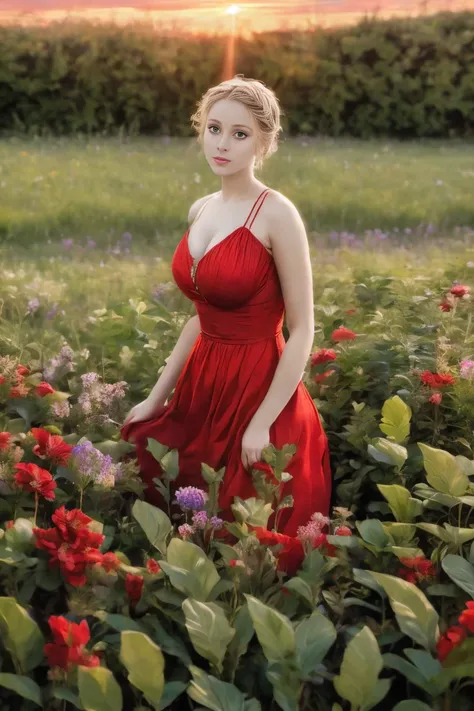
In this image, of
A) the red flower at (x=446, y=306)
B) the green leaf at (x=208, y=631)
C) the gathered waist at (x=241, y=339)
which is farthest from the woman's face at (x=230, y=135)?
the green leaf at (x=208, y=631)

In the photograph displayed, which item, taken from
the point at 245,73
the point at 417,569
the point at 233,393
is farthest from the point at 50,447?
the point at 245,73

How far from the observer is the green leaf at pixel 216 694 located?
172 centimetres

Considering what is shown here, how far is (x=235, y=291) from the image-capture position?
2887mm

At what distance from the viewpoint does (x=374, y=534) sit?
2.24 metres

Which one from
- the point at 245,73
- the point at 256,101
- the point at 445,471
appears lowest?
the point at 245,73

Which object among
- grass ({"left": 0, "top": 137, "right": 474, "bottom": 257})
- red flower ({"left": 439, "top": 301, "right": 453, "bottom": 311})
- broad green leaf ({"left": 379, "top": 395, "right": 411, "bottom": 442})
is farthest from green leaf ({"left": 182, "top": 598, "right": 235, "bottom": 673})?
grass ({"left": 0, "top": 137, "right": 474, "bottom": 257})

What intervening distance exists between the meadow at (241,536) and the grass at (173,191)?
2.96 metres

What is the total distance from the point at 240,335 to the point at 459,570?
1.20m

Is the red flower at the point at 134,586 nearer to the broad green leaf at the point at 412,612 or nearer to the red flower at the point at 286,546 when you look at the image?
the red flower at the point at 286,546

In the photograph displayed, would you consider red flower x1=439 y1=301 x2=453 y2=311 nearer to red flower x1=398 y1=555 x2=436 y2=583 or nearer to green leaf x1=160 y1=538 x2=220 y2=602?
red flower x1=398 y1=555 x2=436 y2=583

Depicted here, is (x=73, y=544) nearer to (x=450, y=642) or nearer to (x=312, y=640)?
(x=312, y=640)

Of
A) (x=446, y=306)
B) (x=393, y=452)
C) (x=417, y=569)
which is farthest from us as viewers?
(x=446, y=306)

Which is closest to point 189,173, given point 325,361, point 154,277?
point 154,277

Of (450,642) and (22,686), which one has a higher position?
(450,642)
